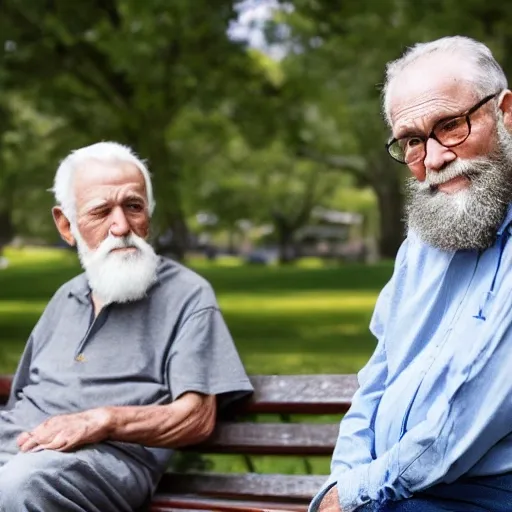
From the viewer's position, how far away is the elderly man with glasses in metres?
2.26

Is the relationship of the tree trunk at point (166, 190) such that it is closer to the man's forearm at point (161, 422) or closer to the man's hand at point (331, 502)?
the man's forearm at point (161, 422)

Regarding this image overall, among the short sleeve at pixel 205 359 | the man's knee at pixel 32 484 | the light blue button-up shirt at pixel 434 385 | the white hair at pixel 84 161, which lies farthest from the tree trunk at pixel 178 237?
the light blue button-up shirt at pixel 434 385

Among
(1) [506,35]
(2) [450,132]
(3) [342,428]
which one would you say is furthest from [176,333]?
(1) [506,35]

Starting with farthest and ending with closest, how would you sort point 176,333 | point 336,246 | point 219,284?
point 336,246, point 219,284, point 176,333

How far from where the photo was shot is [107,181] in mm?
3377

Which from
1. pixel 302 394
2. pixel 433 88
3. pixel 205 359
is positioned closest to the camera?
pixel 433 88

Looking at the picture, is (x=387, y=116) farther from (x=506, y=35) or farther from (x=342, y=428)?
(x=506, y=35)

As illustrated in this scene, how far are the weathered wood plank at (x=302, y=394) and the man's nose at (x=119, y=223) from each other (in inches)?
27.8

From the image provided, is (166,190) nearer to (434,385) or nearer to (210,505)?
(210,505)

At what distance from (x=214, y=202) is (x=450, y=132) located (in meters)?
16.1

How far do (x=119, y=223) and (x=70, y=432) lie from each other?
0.73 metres

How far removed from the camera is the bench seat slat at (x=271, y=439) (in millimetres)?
3459

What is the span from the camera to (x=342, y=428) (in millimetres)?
2639

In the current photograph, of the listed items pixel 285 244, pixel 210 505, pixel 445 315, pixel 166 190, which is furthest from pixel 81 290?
pixel 285 244
